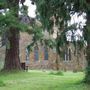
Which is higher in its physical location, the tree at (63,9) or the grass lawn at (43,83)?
the tree at (63,9)

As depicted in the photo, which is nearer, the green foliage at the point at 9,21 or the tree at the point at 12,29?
the green foliage at the point at 9,21

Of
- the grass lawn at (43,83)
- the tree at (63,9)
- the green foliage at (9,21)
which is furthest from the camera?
the green foliage at (9,21)

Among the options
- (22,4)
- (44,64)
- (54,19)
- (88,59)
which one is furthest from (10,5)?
(44,64)

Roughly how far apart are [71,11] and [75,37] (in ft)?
4.74

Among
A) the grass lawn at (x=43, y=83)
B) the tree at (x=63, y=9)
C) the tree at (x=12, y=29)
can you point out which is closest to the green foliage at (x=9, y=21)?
the tree at (x=12, y=29)

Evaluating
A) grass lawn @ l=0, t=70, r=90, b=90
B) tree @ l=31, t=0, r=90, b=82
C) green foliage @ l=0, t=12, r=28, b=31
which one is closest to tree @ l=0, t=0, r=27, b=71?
green foliage @ l=0, t=12, r=28, b=31

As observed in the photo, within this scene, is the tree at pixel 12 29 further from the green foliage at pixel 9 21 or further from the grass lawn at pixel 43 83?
the grass lawn at pixel 43 83

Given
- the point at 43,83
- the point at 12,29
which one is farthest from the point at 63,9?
the point at 12,29

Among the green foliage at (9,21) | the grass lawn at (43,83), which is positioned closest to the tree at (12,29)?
the green foliage at (9,21)

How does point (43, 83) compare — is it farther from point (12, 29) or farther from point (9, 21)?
point (12, 29)

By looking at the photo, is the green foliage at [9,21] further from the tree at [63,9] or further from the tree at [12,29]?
the tree at [63,9]

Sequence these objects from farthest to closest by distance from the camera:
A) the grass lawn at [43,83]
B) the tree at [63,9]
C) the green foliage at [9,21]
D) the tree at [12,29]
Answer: the tree at [12,29]
the green foliage at [9,21]
the tree at [63,9]
the grass lawn at [43,83]

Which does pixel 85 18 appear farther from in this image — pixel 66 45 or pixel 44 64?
pixel 44 64

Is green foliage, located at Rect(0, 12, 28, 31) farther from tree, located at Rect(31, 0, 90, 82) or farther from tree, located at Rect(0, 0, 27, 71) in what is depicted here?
tree, located at Rect(31, 0, 90, 82)
